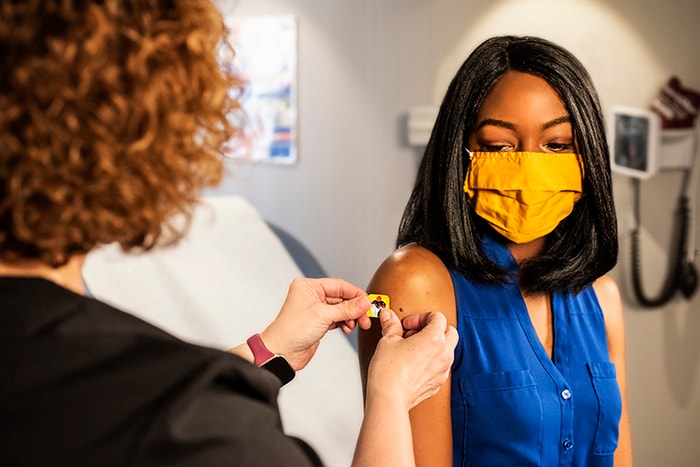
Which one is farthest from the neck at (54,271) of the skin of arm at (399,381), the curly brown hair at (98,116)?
the skin of arm at (399,381)

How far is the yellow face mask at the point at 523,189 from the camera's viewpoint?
1402 millimetres

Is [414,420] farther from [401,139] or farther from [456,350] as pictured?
[401,139]

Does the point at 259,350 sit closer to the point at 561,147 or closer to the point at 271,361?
the point at 271,361

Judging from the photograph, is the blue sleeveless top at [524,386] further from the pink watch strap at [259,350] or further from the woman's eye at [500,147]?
the pink watch strap at [259,350]

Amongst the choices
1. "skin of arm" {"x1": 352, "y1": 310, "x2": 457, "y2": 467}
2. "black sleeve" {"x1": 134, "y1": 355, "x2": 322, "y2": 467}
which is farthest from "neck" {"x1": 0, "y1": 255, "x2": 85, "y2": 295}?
"skin of arm" {"x1": 352, "y1": 310, "x2": 457, "y2": 467}

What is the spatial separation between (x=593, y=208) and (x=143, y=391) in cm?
109

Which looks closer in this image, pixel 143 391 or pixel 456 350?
pixel 143 391

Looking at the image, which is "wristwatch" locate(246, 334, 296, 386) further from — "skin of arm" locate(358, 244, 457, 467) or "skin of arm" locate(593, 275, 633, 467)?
"skin of arm" locate(593, 275, 633, 467)

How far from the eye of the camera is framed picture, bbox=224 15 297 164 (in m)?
3.85

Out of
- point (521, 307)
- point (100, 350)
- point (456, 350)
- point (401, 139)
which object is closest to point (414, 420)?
point (456, 350)

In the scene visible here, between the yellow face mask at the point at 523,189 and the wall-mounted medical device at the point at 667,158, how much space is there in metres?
1.45

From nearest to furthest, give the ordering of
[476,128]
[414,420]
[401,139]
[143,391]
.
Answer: [143,391] → [414,420] → [476,128] → [401,139]

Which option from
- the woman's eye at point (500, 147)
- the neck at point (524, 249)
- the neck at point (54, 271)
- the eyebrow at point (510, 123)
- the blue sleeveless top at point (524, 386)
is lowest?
the blue sleeveless top at point (524, 386)

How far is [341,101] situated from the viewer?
3.69m
